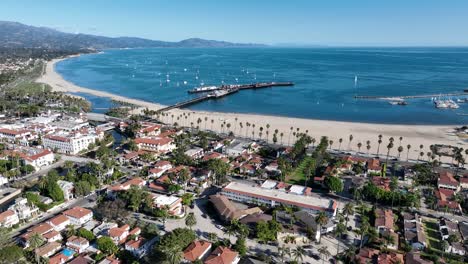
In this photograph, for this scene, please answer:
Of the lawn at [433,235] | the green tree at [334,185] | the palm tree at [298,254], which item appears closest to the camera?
the palm tree at [298,254]

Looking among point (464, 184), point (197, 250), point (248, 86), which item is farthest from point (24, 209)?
point (248, 86)

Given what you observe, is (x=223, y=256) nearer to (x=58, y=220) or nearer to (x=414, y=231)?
(x=58, y=220)

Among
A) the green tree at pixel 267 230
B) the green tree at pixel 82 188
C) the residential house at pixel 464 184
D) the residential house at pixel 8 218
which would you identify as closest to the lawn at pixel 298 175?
the green tree at pixel 267 230

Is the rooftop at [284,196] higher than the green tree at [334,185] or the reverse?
the reverse

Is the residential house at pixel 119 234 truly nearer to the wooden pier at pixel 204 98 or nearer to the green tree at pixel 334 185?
the green tree at pixel 334 185

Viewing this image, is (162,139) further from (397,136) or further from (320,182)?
(397,136)

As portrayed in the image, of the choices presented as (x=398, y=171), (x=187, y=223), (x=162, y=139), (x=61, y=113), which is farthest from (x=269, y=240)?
(x=61, y=113)
